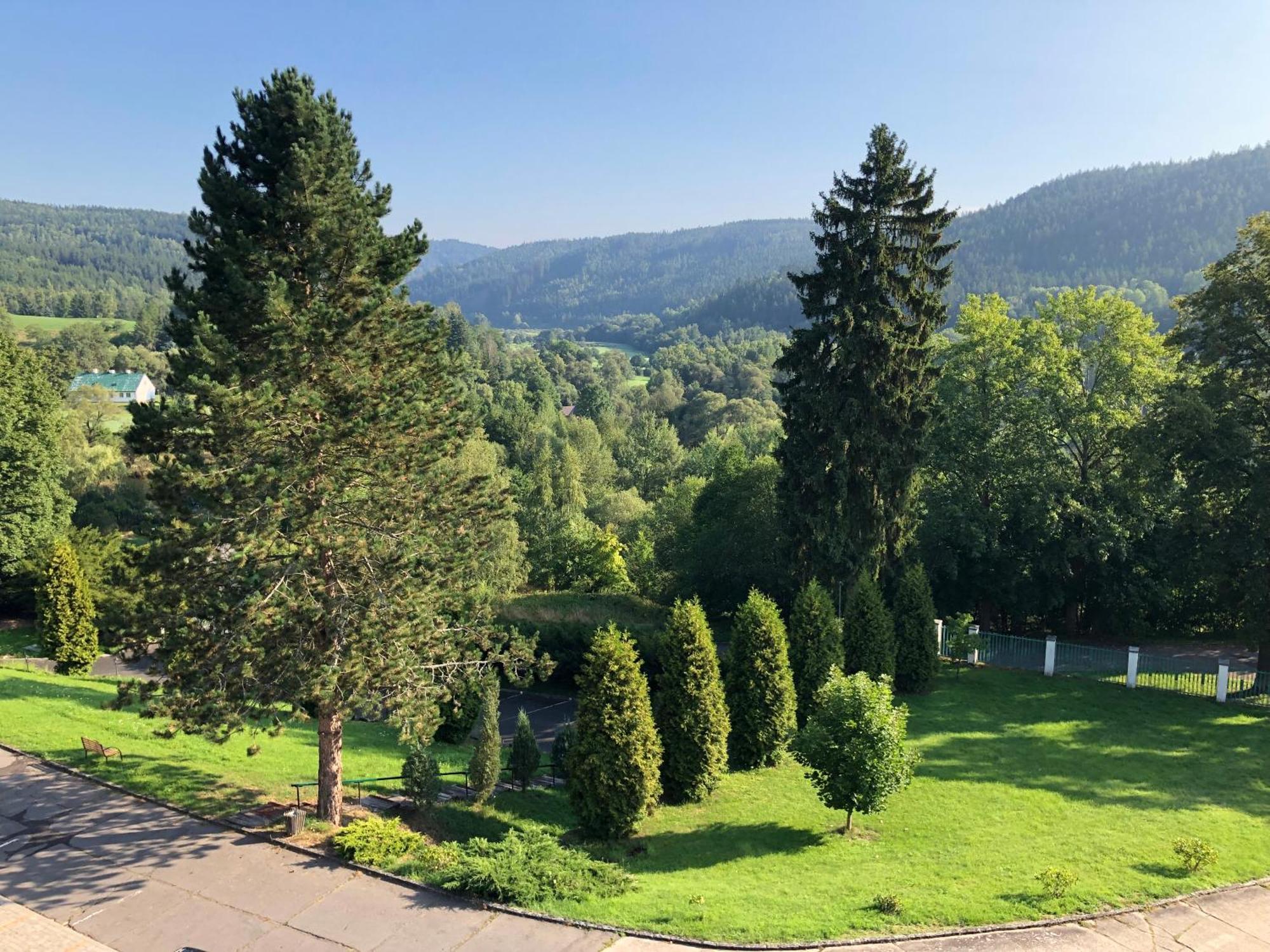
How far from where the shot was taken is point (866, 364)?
26141 mm

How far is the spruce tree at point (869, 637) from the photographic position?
77.1 feet

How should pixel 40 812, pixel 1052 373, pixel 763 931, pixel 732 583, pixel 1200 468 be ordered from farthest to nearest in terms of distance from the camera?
1. pixel 732 583
2. pixel 1052 373
3. pixel 1200 468
4. pixel 40 812
5. pixel 763 931

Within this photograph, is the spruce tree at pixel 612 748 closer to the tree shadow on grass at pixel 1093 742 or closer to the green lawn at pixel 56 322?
the tree shadow on grass at pixel 1093 742

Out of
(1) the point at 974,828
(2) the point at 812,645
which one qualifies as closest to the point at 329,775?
(1) the point at 974,828

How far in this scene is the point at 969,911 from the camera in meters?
11.9

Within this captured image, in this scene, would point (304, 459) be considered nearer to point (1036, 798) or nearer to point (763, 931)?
point (763, 931)

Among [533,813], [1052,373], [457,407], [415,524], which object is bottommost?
[533,813]

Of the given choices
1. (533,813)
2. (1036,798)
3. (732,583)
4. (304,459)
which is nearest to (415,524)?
(304,459)

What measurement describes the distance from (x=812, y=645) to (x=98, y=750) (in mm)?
16292

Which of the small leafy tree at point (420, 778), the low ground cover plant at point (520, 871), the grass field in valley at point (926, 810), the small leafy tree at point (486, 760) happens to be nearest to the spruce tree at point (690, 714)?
the grass field in valley at point (926, 810)

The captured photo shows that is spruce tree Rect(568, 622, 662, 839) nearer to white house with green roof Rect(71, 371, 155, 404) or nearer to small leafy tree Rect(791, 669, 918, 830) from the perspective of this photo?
small leafy tree Rect(791, 669, 918, 830)

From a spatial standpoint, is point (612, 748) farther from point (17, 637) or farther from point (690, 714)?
point (17, 637)

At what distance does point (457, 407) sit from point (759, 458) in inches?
851

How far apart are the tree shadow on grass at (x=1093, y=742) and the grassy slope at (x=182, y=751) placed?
1230 centimetres
